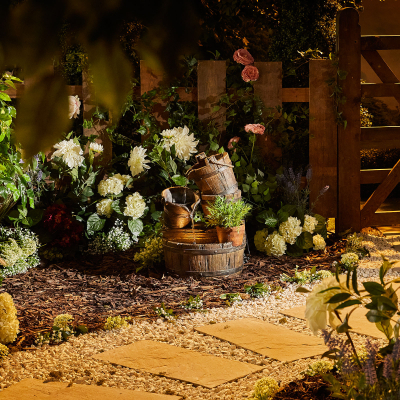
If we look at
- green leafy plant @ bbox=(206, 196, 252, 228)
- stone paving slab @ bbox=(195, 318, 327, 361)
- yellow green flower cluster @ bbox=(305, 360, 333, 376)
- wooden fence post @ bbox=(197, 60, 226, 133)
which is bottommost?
stone paving slab @ bbox=(195, 318, 327, 361)

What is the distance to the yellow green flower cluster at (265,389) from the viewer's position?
5.62 feet

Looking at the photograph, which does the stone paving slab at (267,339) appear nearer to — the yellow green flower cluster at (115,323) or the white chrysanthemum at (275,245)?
the yellow green flower cluster at (115,323)

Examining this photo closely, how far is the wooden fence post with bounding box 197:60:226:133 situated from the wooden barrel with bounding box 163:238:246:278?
1.56 meters

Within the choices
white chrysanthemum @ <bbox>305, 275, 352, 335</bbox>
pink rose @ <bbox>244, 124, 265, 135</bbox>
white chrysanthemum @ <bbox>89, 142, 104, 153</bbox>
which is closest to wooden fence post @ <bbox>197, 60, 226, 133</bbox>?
pink rose @ <bbox>244, 124, 265, 135</bbox>

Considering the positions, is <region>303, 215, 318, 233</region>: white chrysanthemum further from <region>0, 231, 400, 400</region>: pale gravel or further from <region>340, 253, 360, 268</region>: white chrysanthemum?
<region>0, 231, 400, 400</region>: pale gravel

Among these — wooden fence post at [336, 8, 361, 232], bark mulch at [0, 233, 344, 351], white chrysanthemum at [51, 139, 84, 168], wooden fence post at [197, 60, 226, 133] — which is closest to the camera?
bark mulch at [0, 233, 344, 351]

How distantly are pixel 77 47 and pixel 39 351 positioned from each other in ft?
6.42

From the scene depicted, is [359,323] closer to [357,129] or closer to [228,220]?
[228,220]

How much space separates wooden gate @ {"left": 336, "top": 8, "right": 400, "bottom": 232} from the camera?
4934 millimetres

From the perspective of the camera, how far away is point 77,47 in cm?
93

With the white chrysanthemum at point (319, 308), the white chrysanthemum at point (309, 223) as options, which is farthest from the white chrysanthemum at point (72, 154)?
the white chrysanthemum at point (319, 308)

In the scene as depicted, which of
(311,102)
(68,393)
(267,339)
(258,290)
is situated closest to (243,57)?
(311,102)

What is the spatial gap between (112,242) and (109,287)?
0.84 m

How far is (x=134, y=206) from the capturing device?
4340 millimetres
